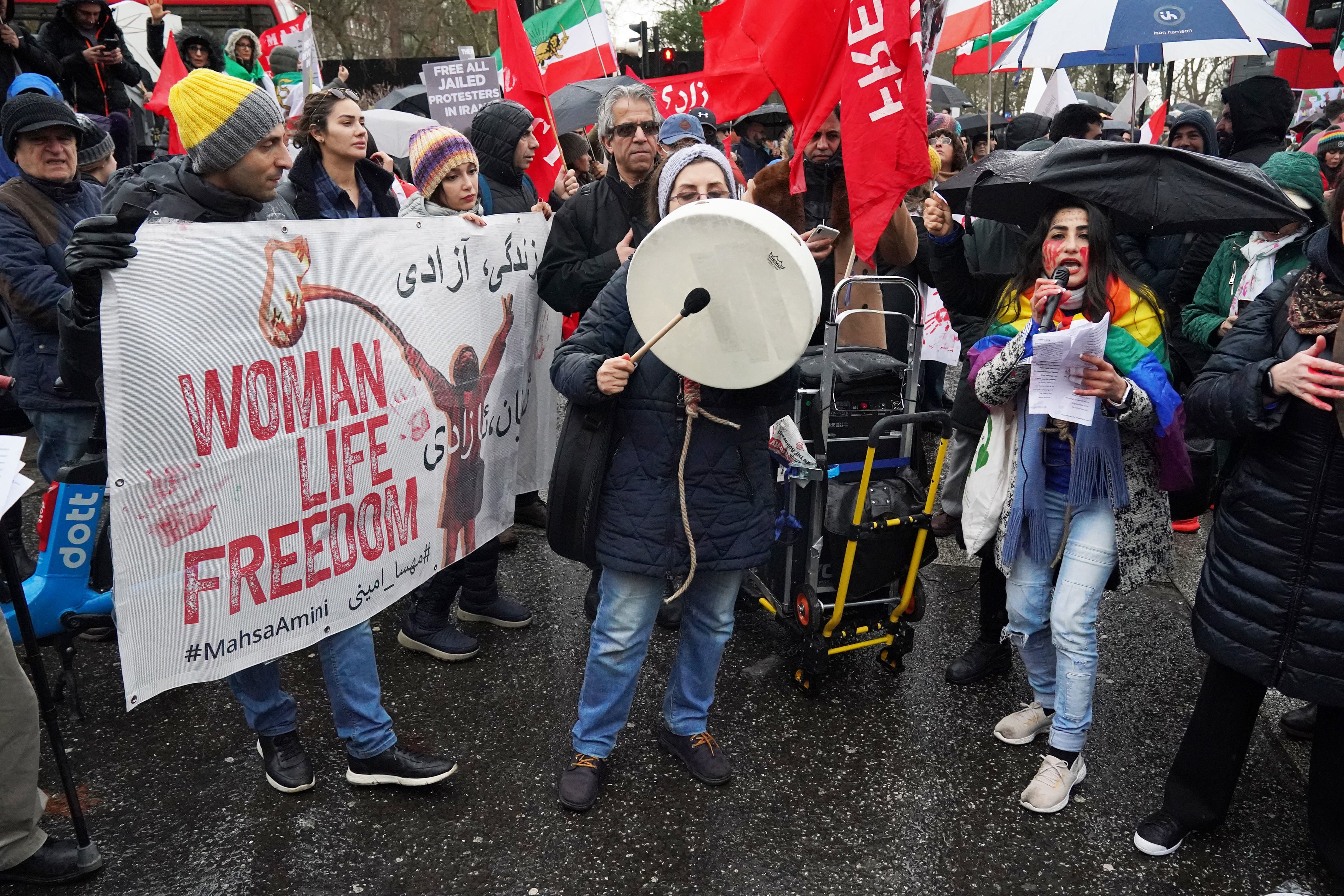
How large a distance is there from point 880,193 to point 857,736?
1.92m

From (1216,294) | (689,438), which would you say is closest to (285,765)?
(689,438)

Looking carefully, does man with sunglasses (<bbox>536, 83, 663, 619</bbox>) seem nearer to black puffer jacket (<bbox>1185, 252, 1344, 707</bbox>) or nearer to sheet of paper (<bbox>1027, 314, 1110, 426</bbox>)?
sheet of paper (<bbox>1027, 314, 1110, 426</bbox>)

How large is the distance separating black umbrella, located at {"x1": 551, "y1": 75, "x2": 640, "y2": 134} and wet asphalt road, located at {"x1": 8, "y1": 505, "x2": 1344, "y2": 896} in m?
5.76

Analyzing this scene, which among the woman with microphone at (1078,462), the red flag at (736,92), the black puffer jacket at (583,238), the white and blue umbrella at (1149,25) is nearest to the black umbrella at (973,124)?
the white and blue umbrella at (1149,25)

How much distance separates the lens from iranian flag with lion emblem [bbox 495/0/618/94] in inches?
300

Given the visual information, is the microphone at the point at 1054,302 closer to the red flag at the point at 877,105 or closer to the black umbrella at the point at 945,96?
the red flag at the point at 877,105

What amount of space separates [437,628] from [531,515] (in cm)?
149

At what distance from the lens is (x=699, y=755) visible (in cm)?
321

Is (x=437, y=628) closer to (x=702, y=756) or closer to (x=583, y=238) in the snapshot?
(x=702, y=756)

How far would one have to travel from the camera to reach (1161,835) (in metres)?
2.88

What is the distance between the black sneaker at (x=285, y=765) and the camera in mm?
3031

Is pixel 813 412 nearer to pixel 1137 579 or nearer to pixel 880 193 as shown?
pixel 880 193

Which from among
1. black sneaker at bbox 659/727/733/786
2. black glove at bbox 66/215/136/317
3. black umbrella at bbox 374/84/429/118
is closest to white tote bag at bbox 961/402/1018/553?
black sneaker at bbox 659/727/733/786

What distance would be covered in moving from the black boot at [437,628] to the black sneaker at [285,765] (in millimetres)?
895
